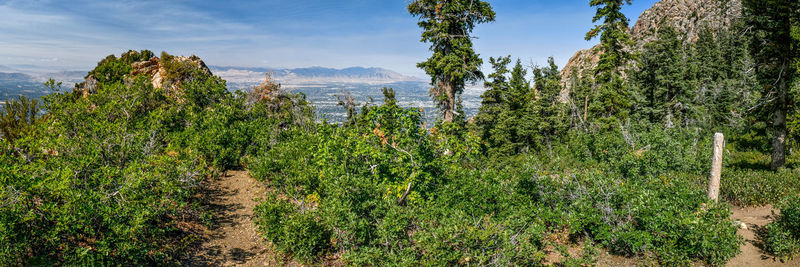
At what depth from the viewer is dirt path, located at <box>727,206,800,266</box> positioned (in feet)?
34.8

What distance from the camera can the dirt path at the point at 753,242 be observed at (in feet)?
34.8

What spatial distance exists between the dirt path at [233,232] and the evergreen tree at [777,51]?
23.3 meters

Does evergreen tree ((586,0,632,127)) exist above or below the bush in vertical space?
above

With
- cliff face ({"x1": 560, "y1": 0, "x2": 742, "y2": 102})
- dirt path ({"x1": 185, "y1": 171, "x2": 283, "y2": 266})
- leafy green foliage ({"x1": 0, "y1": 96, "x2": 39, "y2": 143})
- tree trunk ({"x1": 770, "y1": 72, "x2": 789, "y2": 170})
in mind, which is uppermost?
cliff face ({"x1": 560, "y1": 0, "x2": 742, "y2": 102})

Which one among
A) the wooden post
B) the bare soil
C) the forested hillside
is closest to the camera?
the forested hillside

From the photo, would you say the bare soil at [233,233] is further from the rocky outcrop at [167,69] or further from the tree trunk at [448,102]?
the rocky outcrop at [167,69]

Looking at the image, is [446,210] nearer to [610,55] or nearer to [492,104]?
[610,55]

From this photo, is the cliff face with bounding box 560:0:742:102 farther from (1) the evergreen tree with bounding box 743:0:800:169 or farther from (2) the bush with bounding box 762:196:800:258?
(2) the bush with bounding box 762:196:800:258

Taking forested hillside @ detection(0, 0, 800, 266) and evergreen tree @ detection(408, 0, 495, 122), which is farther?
evergreen tree @ detection(408, 0, 495, 122)

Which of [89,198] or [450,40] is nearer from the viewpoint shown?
[89,198]

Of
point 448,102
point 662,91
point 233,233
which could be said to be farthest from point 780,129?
point 233,233

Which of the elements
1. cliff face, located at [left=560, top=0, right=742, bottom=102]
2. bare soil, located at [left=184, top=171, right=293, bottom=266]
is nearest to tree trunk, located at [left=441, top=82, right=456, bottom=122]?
bare soil, located at [left=184, top=171, right=293, bottom=266]

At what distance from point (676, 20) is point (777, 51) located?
312ft

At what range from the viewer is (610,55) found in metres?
26.5
